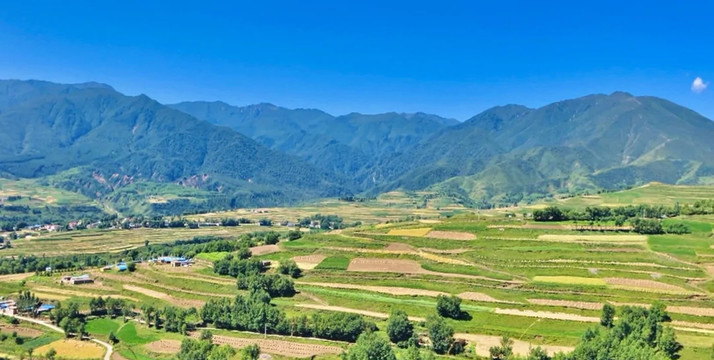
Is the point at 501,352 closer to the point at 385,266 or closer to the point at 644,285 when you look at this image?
the point at 644,285

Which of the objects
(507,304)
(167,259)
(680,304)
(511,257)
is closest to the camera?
(680,304)

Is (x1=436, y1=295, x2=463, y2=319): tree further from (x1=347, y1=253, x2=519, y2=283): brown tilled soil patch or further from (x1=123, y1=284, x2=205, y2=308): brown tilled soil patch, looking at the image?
(x1=123, y1=284, x2=205, y2=308): brown tilled soil patch

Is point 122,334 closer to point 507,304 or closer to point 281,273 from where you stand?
point 281,273

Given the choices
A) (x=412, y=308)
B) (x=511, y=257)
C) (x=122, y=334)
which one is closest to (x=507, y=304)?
(x=412, y=308)

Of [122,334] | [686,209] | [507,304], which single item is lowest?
[122,334]

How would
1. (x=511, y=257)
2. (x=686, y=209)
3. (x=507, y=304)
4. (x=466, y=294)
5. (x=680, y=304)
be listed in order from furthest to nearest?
(x=686, y=209) → (x=511, y=257) → (x=466, y=294) → (x=507, y=304) → (x=680, y=304)

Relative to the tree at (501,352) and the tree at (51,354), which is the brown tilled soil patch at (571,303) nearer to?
the tree at (501,352)

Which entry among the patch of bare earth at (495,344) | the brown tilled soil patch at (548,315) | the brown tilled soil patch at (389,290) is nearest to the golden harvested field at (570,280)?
the brown tilled soil patch at (548,315)
